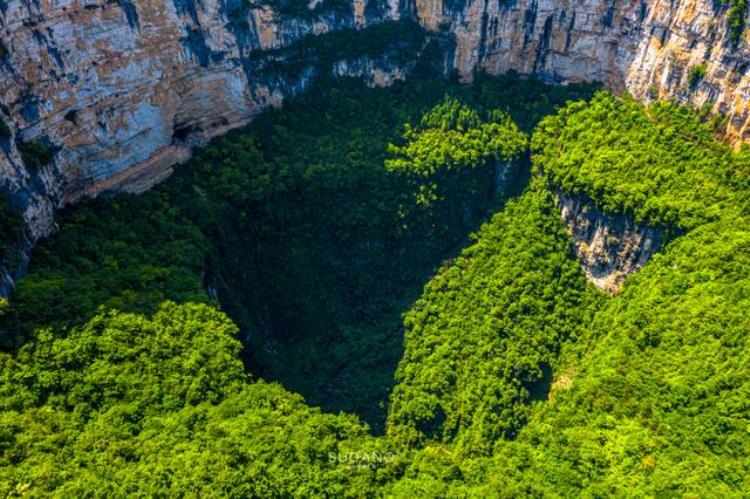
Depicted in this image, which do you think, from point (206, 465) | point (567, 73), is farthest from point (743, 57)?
point (206, 465)

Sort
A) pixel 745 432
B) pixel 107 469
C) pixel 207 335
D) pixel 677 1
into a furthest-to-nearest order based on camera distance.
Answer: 1. pixel 677 1
2. pixel 207 335
3. pixel 745 432
4. pixel 107 469

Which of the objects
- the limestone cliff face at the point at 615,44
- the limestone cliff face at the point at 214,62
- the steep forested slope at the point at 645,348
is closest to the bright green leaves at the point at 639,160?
the steep forested slope at the point at 645,348

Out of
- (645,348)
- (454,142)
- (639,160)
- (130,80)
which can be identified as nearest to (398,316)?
(454,142)

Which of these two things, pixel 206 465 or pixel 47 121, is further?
pixel 47 121

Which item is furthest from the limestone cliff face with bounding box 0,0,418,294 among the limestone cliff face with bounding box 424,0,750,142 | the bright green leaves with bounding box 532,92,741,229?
the bright green leaves with bounding box 532,92,741,229

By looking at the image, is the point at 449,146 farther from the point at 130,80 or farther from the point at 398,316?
the point at 130,80

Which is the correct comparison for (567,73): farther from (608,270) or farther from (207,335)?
(207,335)
